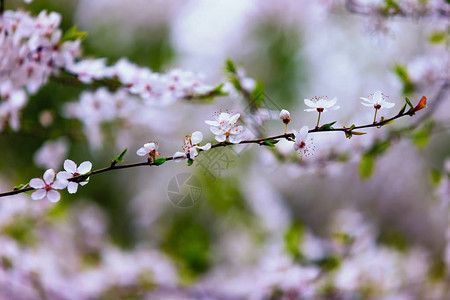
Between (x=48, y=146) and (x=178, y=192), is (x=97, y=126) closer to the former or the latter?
(x=48, y=146)

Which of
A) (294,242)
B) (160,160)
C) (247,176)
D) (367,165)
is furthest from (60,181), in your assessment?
(247,176)

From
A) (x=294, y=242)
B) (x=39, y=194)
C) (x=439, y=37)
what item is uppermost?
(x=439, y=37)

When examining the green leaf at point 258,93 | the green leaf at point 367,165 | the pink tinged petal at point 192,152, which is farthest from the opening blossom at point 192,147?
the green leaf at point 367,165

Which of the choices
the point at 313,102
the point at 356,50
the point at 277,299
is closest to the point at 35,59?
the point at 313,102

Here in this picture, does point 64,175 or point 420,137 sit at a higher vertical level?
point 420,137

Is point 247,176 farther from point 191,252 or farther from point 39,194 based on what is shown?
point 39,194
